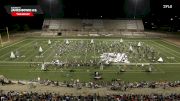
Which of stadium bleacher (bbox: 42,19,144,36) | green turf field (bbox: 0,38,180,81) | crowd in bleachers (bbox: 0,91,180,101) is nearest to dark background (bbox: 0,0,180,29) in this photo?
stadium bleacher (bbox: 42,19,144,36)

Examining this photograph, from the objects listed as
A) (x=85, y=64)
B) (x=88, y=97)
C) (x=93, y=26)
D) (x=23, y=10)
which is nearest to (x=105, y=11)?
(x=93, y=26)

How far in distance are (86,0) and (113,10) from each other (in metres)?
9.27

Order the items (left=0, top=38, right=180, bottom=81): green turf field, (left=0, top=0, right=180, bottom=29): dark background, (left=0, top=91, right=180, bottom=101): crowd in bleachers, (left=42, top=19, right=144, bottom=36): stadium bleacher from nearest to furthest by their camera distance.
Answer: (left=0, top=91, right=180, bottom=101): crowd in bleachers
(left=0, top=38, right=180, bottom=81): green turf field
(left=42, top=19, right=144, bottom=36): stadium bleacher
(left=0, top=0, right=180, bottom=29): dark background

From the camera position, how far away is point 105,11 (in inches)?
4343

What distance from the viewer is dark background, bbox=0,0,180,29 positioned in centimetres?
10843

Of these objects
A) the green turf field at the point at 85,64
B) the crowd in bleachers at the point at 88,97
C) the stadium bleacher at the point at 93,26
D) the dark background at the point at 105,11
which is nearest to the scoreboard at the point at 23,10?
the dark background at the point at 105,11

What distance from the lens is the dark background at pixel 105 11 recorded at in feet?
356

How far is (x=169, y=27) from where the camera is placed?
107m

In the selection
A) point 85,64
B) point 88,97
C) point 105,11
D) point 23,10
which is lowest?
point 85,64

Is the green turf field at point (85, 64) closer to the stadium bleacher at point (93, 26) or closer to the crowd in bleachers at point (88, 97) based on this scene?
the crowd in bleachers at point (88, 97)

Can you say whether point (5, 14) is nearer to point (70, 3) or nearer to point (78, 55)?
point (70, 3)

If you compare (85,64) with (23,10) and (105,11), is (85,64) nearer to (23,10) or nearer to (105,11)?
(23,10)

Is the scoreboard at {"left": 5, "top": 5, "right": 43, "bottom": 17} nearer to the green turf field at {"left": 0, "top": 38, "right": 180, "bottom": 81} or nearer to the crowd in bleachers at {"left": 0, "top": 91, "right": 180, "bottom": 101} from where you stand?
the green turf field at {"left": 0, "top": 38, "right": 180, "bottom": 81}

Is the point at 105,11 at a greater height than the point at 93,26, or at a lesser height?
greater
